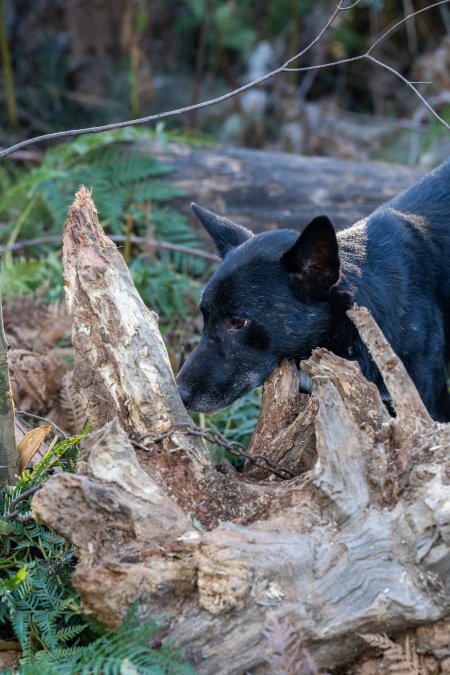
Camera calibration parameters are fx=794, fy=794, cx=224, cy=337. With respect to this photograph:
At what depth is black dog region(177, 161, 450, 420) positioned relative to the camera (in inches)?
146

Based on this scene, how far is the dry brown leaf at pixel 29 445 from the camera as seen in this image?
3.23 meters

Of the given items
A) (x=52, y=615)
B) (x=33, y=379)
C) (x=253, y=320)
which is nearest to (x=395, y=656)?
(x=52, y=615)

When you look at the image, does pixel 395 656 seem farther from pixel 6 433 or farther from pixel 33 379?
pixel 33 379

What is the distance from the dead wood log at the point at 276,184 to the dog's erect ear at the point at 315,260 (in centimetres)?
268

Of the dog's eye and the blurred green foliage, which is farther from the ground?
the dog's eye

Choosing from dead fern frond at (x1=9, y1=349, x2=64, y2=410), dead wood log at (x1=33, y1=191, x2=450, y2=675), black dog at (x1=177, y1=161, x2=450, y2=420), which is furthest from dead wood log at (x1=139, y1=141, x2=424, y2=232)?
dead wood log at (x1=33, y1=191, x2=450, y2=675)

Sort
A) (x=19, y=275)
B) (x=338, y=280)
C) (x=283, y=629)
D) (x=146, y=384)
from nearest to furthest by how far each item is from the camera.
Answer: (x=283, y=629) → (x=146, y=384) → (x=338, y=280) → (x=19, y=275)

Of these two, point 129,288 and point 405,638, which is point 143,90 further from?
point 405,638

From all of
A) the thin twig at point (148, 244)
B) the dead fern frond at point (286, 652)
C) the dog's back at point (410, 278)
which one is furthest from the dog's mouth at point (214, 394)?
the thin twig at point (148, 244)

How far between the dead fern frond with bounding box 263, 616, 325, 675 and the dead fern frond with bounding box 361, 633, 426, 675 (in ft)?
0.68

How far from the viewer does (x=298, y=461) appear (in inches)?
125

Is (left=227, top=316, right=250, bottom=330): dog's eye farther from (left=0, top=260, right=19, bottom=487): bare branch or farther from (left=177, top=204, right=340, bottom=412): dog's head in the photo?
(left=0, top=260, right=19, bottom=487): bare branch

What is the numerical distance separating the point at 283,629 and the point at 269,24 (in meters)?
8.94

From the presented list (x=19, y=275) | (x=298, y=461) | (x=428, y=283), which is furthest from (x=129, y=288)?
(x=19, y=275)
